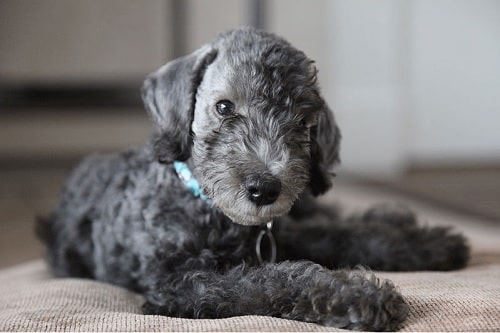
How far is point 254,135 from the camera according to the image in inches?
79.6

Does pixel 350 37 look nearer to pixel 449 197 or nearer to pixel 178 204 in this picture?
pixel 449 197

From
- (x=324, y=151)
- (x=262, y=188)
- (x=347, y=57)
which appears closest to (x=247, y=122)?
(x=262, y=188)

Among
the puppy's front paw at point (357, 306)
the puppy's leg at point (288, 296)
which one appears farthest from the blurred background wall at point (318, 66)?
the puppy's front paw at point (357, 306)

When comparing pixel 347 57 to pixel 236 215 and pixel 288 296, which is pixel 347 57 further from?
pixel 288 296

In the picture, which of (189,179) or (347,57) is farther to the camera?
(347,57)

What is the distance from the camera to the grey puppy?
1.86 metres

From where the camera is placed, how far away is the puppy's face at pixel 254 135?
6.31 feet

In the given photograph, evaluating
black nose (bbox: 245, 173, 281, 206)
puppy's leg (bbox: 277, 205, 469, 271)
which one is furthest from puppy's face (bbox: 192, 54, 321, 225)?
puppy's leg (bbox: 277, 205, 469, 271)

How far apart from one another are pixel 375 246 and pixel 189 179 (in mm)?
696

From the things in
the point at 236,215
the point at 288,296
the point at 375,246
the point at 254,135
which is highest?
the point at 254,135

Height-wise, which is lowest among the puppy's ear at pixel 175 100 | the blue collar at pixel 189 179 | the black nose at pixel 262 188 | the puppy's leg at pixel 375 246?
the puppy's leg at pixel 375 246

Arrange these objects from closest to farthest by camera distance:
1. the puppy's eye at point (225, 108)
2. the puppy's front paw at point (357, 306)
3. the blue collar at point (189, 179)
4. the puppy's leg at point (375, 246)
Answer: the puppy's front paw at point (357, 306) < the puppy's eye at point (225, 108) < the blue collar at point (189, 179) < the puppy's leg at point (375, 246)

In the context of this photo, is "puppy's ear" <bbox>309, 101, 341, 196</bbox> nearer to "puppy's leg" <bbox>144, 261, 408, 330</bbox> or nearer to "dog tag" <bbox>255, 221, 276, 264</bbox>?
"dog tag" <bbox>255, 221, 276, 264</bbox>

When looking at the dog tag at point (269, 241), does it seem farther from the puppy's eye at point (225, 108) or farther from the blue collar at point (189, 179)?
the puppy's eye at point (225, 108)
